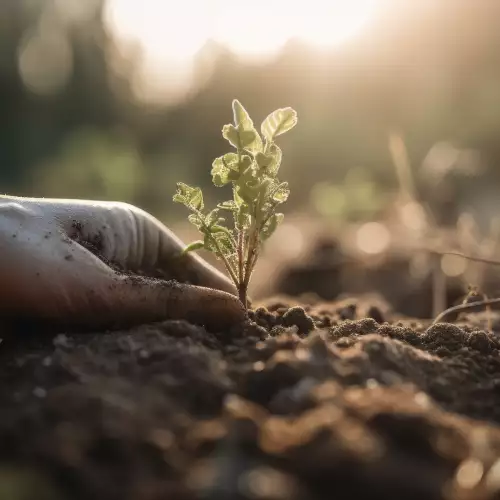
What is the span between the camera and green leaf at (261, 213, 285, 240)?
261cm

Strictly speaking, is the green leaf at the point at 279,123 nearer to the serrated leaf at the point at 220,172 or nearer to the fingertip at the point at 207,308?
the serrated leaf at the point at 220,172

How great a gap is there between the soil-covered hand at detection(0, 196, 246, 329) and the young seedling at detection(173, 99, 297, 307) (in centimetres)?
29

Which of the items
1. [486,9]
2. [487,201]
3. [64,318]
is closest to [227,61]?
[486,9]

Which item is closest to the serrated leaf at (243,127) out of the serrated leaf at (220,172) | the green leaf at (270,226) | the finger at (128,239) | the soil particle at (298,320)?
the serrated leaf at (220,172)

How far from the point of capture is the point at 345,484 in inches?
47.9

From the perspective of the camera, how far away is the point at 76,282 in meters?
2.31

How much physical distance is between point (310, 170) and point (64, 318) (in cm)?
1826

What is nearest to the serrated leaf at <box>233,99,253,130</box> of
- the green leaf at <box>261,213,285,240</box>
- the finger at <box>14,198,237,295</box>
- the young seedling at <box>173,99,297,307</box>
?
the young seedling at <box>173,99,297,307</box>

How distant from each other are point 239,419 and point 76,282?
3.59 ft

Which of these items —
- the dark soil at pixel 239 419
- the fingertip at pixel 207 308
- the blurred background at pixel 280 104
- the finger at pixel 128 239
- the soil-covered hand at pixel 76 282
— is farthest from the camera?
the blurred background at pixel 280 104

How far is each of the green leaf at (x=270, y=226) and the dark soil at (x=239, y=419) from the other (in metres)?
0.53

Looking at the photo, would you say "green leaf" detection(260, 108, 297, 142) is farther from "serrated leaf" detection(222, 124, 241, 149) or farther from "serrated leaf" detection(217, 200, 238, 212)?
"serrated leaf" detection(217, 200, 238, 212)

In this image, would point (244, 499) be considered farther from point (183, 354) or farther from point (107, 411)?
point (183, 354)

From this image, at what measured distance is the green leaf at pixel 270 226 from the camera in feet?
8.55
